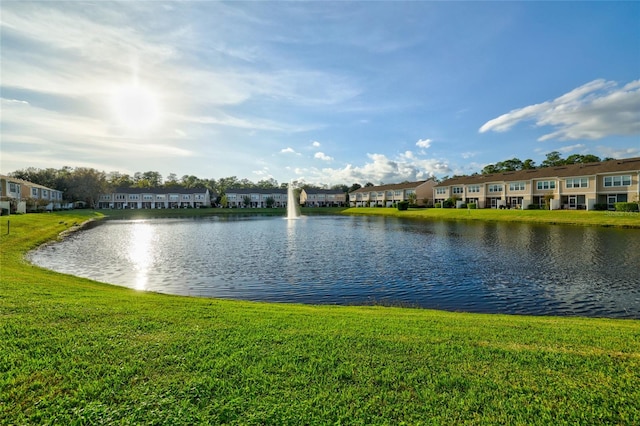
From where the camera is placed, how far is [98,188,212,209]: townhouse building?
121m

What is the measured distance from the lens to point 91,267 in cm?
2030

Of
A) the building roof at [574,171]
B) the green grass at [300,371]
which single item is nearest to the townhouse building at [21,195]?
the green grass at [300,371]

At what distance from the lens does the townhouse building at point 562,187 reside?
53.0m

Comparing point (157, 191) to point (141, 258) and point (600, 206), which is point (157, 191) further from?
point (600, 206)

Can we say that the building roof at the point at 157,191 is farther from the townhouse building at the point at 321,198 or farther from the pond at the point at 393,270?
the pond at the point at 393,270

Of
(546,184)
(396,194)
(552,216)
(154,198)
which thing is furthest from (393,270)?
(154,198)

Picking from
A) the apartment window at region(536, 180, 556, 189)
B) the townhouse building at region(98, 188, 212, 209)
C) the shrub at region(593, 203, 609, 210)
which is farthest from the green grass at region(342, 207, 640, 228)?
the townhouse building at region(98, 188, 212, 209)

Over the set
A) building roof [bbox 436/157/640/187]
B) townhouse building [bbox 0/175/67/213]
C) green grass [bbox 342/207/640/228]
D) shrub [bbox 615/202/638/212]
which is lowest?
green grass [bbox 342/207/640/228]

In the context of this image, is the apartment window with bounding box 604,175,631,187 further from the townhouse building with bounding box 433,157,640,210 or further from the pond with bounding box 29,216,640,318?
the pond with bounding box 29,216,640,318

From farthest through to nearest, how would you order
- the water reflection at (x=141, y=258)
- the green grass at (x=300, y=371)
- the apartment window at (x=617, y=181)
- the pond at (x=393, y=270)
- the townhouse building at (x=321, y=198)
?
the townhouse building at (x=321, y=198)
the apartment window at (x=617, y=181)
the water reflection at (x=141, y=258)
the pond at (x=393, y=270)
the green grass at (x=300, y=371)

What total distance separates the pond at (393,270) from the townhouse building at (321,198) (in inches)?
4362

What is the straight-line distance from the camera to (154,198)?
12406 centimetres

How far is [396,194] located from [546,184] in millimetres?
46060

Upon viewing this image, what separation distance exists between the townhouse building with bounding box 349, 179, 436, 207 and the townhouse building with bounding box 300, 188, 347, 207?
17989 mm
